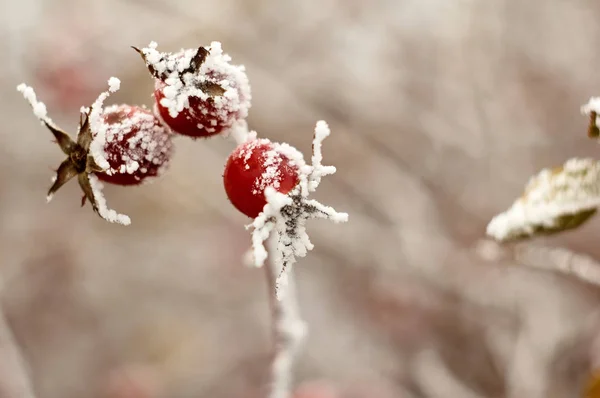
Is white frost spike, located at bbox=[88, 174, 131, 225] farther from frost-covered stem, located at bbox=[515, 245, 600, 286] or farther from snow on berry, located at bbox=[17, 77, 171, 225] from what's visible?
frost-covered stem, located at bbox=[515, 245, 600, 286]

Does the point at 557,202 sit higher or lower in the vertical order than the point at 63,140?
lower

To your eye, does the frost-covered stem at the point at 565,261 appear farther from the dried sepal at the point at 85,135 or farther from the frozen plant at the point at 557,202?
the dried sepal at the point at 85,135

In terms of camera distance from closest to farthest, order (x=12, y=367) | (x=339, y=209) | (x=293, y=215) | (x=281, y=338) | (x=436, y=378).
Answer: (x=293, y=215), (x=281, y=338), (x=12, y=367), (x=436, y=378), (x=339, y=209)

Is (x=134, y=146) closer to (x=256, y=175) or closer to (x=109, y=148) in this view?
(x=109, y=148)

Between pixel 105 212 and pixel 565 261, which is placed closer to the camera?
pixel 105 212

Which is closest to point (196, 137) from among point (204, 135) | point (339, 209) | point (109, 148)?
point (204, 135)

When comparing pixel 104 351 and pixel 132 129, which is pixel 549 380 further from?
pixel 104 351

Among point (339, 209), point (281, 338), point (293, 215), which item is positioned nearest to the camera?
point (293, 215)

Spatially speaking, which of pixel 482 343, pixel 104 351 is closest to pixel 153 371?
pixel 104 351

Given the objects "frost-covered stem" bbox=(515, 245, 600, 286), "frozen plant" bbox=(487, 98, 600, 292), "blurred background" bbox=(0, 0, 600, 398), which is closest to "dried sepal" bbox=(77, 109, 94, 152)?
"frozen plant" bbox=(487, 98, 600, 292)
